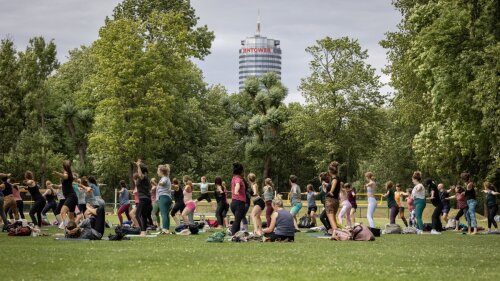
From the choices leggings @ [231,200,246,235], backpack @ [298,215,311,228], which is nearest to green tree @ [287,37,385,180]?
backpack @ [298,215,311,228]

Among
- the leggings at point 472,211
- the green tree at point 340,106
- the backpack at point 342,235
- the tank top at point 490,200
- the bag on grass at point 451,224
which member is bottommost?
the backpack at point 342,235

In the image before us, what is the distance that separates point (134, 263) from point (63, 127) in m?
67.3

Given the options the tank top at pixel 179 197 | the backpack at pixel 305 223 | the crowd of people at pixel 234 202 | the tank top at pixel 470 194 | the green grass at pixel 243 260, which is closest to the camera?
the green grass at pixel 243 260

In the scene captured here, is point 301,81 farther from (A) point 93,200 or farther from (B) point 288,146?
(A) point 93,200

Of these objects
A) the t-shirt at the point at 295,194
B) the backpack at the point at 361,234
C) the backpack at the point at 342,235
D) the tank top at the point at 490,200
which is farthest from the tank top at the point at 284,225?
the tank top at the point at 490,200

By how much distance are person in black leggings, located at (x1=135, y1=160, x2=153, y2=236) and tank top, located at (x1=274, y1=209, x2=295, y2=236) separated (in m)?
4.45

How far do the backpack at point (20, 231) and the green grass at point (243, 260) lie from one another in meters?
2.41

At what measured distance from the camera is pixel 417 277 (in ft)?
42.9

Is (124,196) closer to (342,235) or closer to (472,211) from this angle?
(342,235)

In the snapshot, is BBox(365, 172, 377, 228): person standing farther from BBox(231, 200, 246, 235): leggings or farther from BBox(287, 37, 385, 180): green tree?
BBox(287, 37, 385, 180): green tree

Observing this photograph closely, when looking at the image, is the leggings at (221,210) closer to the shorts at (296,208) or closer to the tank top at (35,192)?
the shorts at (296,208)

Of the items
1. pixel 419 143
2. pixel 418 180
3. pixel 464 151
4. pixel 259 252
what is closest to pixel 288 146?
pixel 419 143

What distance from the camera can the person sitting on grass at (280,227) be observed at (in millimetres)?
22609

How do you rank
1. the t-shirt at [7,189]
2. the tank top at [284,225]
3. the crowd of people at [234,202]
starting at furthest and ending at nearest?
the t-shirt at [7,189] < the crowd of people at [234,202] < the tank top at [284,225]
